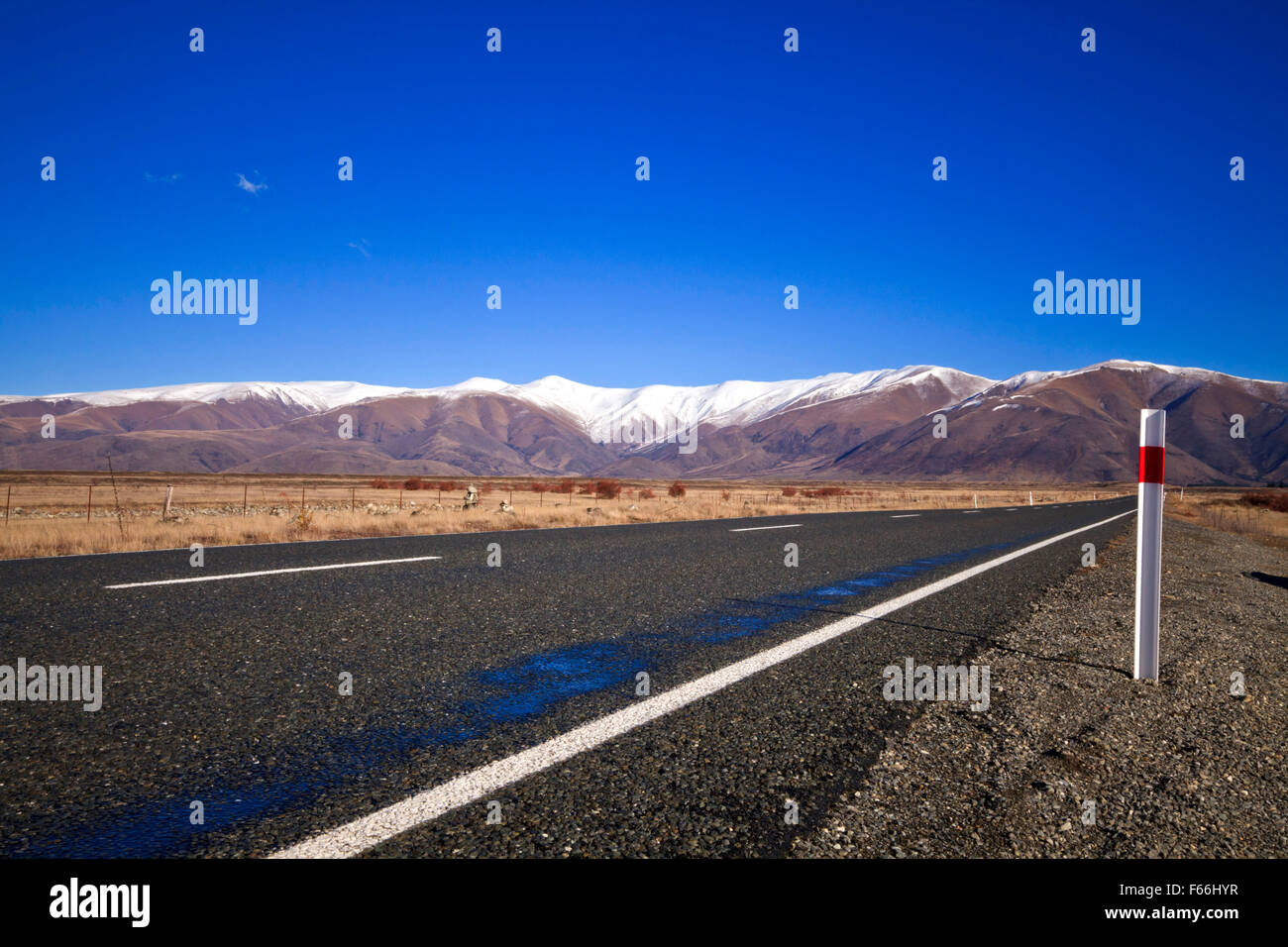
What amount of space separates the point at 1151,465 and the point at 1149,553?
525 mm

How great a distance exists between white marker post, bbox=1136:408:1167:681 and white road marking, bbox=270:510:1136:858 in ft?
6.32

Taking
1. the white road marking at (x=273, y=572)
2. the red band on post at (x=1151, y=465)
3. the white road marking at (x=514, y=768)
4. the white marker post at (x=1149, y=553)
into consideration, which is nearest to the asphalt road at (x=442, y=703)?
the white road marking at (x=514, y=768)

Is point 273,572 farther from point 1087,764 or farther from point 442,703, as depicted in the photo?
point 1087,764

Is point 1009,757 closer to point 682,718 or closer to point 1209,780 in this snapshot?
point 1209,780

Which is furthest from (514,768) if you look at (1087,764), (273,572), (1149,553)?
(273,572)

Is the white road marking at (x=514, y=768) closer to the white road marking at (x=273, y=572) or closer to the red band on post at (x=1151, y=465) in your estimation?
the red band on post at (x=1151, y=465)

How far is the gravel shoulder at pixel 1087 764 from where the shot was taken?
2320 mm

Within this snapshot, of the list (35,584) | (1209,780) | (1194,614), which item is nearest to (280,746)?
(1209,780)

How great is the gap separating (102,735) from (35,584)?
5.29m

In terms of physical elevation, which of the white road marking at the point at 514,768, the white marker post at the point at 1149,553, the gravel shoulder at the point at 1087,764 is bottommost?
the gravel shoulder at the point at 1087,764

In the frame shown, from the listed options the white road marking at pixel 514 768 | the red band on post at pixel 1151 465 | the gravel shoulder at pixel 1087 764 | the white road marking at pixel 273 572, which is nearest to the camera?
the white road marking at pixel 514 768

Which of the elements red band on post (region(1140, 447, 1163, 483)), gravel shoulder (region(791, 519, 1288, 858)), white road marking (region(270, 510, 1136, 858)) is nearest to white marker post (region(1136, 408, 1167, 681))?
red band on post (region(1140, 447, 1163, 483))

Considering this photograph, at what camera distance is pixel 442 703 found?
366cm

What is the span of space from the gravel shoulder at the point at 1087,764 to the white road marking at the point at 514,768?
3.42 ft
